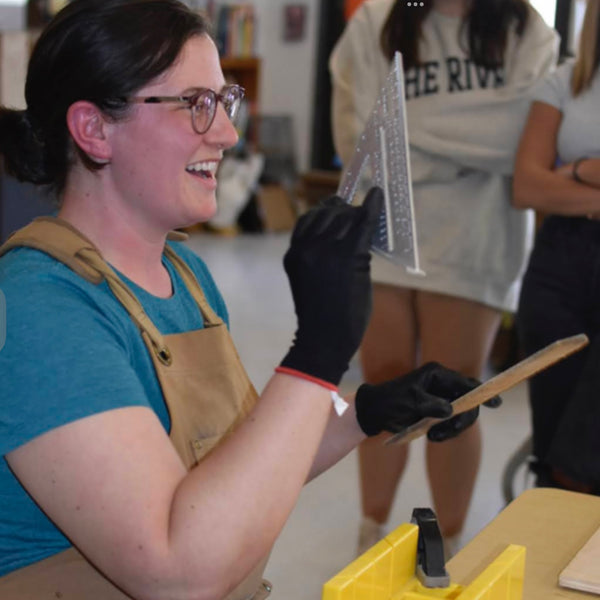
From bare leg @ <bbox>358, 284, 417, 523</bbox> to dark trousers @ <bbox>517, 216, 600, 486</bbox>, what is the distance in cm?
31

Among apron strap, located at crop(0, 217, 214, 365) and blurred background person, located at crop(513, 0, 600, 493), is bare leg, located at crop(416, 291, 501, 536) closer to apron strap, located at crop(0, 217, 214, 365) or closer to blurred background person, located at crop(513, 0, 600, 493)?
blurred background person, located at crop(513, 0, 600, 493)

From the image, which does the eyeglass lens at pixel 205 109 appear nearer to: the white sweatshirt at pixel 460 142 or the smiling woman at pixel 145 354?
the smiling woman at pixel 145 354

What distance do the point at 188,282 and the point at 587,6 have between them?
4.39 ft

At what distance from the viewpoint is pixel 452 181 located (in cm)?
241

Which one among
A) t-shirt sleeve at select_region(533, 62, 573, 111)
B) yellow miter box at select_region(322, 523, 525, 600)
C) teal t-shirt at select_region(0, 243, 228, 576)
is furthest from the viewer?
t-shirt sleeve at select_region(533, 62, 573, 111)

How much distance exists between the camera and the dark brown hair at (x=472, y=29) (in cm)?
233

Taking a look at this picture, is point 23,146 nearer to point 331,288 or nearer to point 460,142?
point 331,288

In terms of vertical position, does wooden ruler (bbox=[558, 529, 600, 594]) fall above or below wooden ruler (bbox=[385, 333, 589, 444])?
below

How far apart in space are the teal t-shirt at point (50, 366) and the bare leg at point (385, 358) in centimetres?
129

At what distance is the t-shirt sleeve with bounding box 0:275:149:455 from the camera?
3.10ft

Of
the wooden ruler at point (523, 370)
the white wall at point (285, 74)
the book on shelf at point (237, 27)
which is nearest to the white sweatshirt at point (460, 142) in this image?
the wooden ruler at point (523, 370)

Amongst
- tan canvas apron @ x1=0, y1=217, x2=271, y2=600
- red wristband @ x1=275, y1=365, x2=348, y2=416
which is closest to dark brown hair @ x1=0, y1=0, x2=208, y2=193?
tan canvas apron @ x1=0, y1=217, x2=271, y2=600

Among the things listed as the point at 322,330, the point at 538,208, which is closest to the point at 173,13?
the point at 322,330

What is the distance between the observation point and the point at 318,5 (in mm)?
8195
